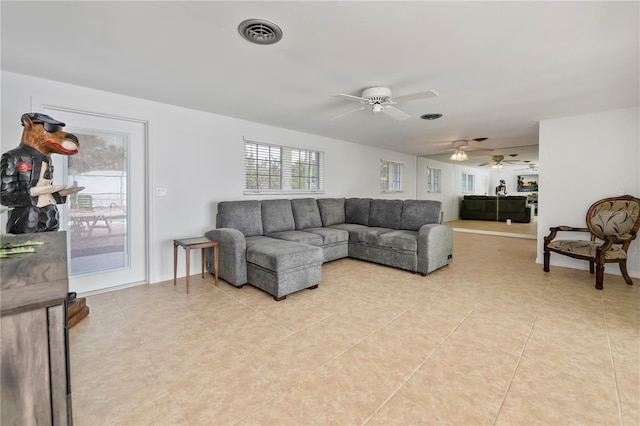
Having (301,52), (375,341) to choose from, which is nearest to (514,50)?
(301,52)

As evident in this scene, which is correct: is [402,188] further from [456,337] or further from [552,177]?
[456,337]

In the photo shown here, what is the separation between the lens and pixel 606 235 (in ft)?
11.8

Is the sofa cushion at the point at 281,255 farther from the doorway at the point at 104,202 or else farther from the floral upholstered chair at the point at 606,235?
the floral upholstered chair at the point at 606,235

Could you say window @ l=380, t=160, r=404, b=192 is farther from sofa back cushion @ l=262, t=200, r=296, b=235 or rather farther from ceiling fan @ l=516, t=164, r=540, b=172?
ceiling fan @ l=516, t=164, r=540, b=172

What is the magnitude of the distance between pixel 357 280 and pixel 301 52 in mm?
2641

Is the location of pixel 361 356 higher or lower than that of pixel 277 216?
lower

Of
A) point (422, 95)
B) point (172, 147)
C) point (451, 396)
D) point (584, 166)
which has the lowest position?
point (451, 396)

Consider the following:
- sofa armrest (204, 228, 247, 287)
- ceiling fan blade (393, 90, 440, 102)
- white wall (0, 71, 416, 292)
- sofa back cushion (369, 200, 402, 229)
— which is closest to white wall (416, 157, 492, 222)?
sofa back cushion (369, 200, 402, 229)

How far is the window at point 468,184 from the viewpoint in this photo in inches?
425

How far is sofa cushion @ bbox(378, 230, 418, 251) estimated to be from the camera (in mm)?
3951

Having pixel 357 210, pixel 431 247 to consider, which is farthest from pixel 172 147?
pixel 431 247

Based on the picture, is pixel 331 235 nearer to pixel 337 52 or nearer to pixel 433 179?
pixel 337 52

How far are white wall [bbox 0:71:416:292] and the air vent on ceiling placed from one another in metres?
2.14

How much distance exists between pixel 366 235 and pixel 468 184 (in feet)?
27.4
